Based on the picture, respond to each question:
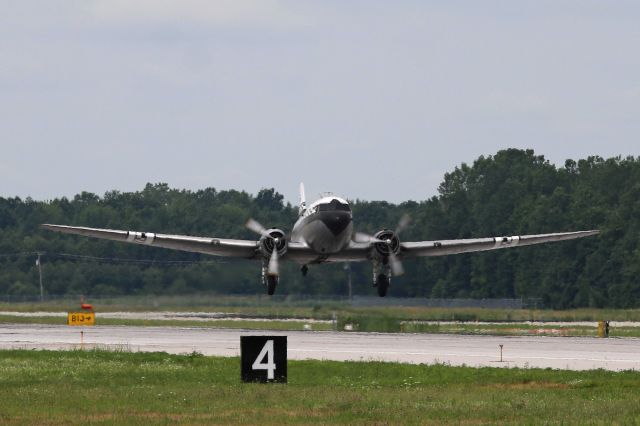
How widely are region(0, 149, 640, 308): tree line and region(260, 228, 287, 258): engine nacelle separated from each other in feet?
80.0

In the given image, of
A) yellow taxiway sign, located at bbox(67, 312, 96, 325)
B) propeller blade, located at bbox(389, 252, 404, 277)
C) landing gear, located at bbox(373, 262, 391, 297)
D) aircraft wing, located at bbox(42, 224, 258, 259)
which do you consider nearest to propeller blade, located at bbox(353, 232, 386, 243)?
propeller blade, located at bbox(389, 252, 404, 277)

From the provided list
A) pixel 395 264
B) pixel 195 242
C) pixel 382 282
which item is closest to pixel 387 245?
pixel 395 264

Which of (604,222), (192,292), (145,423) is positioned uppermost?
(604,222)

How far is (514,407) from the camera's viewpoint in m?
32.1

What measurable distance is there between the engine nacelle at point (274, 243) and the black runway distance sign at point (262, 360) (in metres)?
35.7

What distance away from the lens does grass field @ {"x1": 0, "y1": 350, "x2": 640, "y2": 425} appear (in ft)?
99.5

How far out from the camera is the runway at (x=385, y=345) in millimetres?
47656

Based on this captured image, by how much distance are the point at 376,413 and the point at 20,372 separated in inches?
618

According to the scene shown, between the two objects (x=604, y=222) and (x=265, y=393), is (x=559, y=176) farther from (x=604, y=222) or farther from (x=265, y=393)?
(x=265, y=393)

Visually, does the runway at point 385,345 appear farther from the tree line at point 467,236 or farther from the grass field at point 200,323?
the tree line at point 467,236

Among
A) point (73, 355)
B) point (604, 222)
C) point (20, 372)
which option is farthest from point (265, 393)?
point (604, 222)

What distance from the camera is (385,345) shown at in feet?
186

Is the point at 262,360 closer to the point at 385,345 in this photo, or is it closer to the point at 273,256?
the point at 385,345

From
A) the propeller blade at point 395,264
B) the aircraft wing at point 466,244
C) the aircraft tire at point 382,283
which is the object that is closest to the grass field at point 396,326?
the aircraft tire at point 382,283
